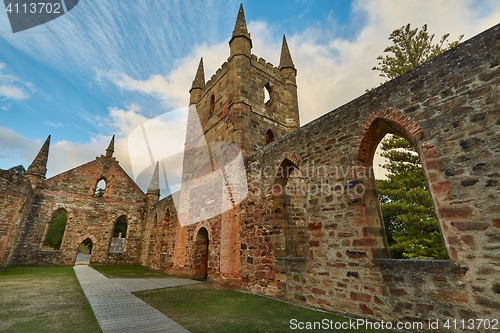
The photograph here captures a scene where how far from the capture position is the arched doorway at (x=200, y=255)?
38.1 feet

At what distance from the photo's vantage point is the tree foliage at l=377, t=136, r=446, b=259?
32.6 ft

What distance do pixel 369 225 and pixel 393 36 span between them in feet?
45.4

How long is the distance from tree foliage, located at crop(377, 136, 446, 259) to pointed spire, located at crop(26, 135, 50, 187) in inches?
888

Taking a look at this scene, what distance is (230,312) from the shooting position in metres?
5.09

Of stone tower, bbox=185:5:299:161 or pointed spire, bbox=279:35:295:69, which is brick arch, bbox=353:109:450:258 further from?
pointed spire, bbox=279:35:295:69

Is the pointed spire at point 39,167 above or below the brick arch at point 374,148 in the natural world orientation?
above

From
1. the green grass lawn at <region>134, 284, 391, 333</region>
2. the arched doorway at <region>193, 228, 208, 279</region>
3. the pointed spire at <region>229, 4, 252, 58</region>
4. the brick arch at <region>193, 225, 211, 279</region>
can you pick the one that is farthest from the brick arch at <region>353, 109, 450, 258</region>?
the pointed spire at <region>229, 4, 252, 58</region>

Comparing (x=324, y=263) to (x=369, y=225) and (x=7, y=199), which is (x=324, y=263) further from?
(x=7, y=199)

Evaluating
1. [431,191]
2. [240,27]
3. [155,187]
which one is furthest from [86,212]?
[431,191]

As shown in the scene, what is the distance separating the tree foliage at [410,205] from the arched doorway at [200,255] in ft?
28.9

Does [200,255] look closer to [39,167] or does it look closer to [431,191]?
[431,191]

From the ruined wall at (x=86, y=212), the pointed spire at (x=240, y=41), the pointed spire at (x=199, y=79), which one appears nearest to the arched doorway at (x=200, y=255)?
the pointed spire at (x=240, y=41)

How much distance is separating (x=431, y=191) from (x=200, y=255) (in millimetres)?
10331

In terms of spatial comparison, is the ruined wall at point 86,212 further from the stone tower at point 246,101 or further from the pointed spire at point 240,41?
the pointed spire at point 240,41
